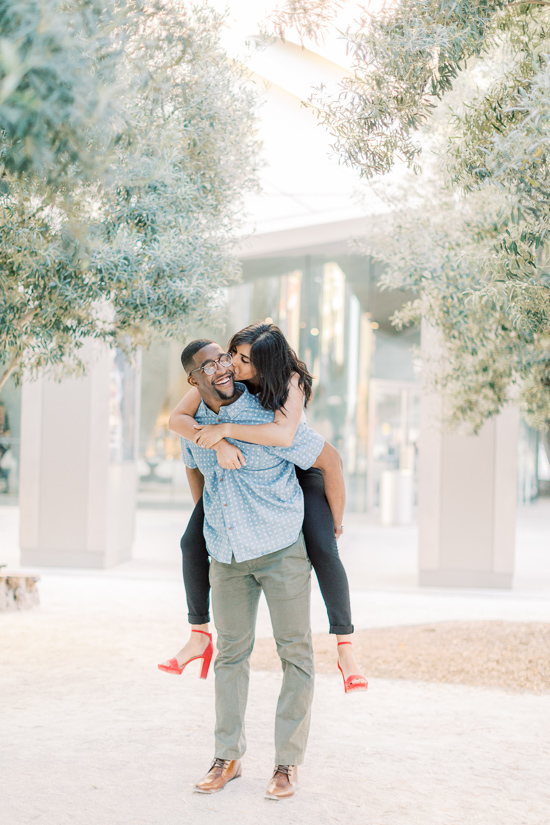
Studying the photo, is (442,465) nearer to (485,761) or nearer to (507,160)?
(485,761)

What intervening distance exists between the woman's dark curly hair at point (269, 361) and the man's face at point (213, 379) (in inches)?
3.4

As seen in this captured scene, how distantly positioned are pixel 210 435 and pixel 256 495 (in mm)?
304

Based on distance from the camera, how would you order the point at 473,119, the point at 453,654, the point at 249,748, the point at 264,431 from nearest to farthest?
1. the point at 264,431
2. the point at 473,119
3. the point at 249,748
4. the point at 453,654

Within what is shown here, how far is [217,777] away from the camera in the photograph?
3.24 m

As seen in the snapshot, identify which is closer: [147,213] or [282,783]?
[282,783]

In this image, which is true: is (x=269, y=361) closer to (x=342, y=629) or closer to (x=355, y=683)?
(x=342, y=629)

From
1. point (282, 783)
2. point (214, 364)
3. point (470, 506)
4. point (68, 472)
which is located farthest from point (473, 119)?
point (68, 472)

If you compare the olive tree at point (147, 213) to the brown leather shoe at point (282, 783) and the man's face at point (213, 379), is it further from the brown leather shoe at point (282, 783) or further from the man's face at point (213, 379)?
the brown leather shoe at point (282, 783)

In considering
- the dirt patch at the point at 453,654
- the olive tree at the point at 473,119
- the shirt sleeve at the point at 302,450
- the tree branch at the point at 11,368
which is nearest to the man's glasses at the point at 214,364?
the shirt sleeve at the point at 302,450

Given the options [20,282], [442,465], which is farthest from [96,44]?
[442,465]

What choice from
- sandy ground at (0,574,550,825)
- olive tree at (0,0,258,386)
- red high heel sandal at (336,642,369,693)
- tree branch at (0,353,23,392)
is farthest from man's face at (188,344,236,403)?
tree branch at (0,353,23,392)

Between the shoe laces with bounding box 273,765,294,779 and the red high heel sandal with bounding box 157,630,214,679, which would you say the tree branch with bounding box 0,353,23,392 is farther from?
the shoe laces with bounding box 273,765,294,779

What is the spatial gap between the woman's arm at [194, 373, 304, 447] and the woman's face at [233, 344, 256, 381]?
0.18m

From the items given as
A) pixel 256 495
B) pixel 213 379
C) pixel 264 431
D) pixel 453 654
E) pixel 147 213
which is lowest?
pixel 453 654
